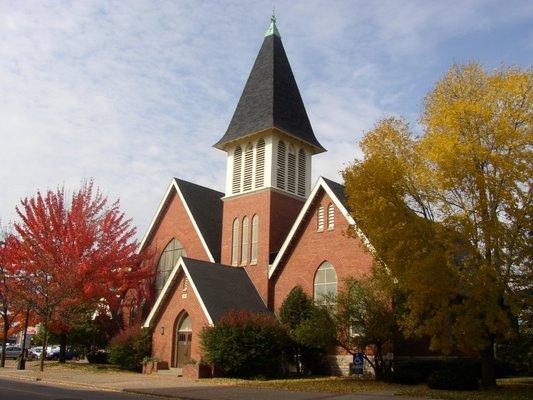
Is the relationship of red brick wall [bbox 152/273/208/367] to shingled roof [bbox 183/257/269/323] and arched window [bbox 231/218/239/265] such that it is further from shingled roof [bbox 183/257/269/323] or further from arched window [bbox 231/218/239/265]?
arched window [bbox 231/218/239/265]

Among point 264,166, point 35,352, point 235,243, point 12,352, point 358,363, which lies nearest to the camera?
point 358,363

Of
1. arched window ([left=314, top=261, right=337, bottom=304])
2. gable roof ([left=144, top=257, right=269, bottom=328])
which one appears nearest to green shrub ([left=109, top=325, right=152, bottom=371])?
gable roof ([left=144, top=257, right=269, bottom=328])

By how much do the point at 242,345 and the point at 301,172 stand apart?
14.3 m

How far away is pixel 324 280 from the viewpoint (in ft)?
104

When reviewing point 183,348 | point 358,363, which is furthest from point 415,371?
point 183,348

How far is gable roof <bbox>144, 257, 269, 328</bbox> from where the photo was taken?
30114mm

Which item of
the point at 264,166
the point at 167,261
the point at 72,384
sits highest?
the point at 264,166

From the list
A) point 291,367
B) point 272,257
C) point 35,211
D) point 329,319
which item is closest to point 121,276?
point 35,211

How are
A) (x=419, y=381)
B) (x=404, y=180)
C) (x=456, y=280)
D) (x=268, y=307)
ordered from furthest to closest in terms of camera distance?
(x=268, y=307) → (x=419, y=381) → (x=404, y=180) → (x=456, y=280)

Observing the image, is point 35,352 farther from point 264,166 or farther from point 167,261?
point 264,166

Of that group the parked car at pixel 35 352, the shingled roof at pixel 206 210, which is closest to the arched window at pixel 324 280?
the shingled roof at pixel 206 210

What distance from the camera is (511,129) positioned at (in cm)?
2017

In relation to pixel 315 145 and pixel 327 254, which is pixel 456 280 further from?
pixel 315 145

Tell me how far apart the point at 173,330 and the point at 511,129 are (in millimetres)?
19503
